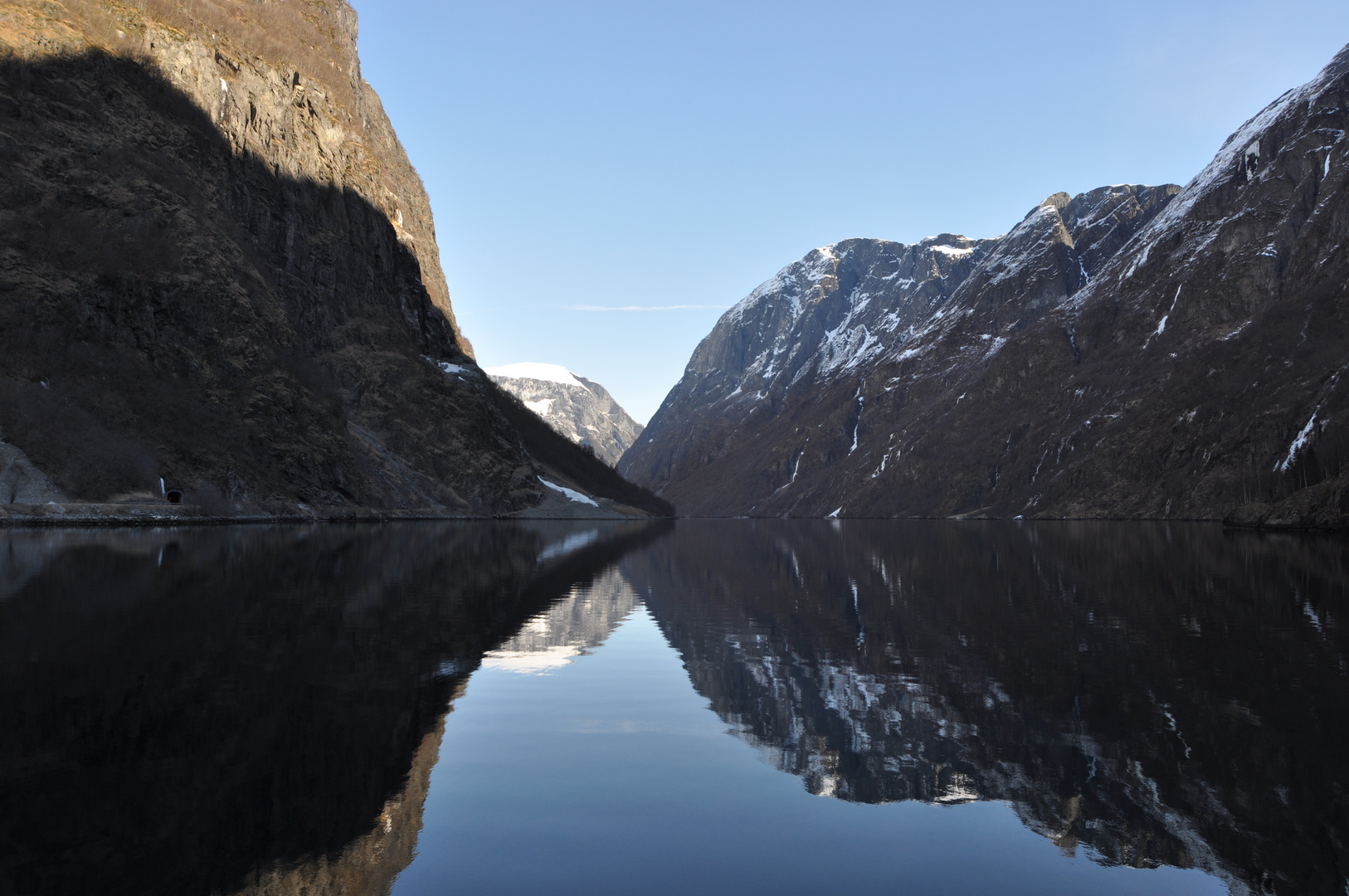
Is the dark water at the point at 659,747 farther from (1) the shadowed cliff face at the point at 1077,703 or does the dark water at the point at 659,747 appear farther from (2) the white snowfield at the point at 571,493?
(2) the white snowfield at the point at 571,493

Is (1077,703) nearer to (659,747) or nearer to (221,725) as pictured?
(659,747)

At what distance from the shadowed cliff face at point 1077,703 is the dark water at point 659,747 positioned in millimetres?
70

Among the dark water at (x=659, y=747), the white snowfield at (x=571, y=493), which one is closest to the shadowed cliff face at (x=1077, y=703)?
the dark water at (x=659, y=747)

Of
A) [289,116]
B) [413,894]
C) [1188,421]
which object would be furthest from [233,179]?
[1188,421]

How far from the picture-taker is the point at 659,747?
43.8ft

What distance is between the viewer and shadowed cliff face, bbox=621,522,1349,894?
10352 mm

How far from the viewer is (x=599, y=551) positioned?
6322 centimetres

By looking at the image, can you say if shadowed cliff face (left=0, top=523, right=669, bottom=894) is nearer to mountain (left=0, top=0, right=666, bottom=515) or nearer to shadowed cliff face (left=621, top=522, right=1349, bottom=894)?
shadowed cliff face (left=621, top=522, right=1349, bottom=894)

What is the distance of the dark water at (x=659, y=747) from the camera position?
29.3ft

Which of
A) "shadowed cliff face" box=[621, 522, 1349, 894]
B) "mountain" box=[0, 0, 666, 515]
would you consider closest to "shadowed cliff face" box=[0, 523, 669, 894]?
"shadowed cliff face" box=[621, 522, 1349, 894]

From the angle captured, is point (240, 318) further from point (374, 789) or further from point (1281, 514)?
point (1281, 514)

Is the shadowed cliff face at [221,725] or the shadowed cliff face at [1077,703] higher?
the shadowed cliff face at [1077,703]

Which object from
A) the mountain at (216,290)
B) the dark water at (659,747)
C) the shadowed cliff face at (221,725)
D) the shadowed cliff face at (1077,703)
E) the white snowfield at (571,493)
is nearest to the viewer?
the shadowed cliff face at (221,725)

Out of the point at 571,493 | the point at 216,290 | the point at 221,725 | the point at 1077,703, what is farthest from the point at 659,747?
the point at 571,493
